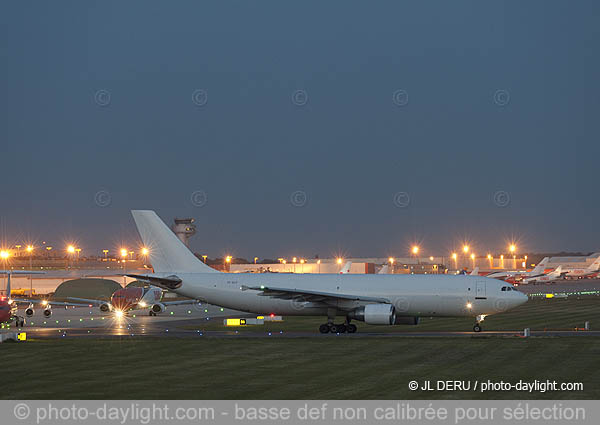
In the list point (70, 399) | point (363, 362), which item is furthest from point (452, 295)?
point (70, 399)

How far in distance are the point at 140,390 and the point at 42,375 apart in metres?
6.01

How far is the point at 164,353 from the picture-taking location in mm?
38625

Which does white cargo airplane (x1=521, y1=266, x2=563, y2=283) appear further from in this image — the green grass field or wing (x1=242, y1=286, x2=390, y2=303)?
the green grass field

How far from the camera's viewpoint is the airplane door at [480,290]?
178ft

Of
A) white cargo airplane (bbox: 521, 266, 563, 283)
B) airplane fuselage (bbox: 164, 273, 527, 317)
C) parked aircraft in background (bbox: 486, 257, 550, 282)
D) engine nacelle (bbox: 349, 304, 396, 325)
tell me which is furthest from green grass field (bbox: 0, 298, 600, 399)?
white cargo airplane (bbox: 521, 266, 563, 283)

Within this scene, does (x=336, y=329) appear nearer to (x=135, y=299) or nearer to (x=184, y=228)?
(x=135, y=299)

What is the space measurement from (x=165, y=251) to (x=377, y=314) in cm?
1582

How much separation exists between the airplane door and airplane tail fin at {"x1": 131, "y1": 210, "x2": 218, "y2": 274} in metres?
17.7

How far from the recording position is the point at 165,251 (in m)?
58.9

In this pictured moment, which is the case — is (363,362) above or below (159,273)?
below

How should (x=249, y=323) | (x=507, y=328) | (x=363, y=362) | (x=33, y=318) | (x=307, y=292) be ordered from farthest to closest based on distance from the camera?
(x=33, y=318), (x=249, y=323), (x=507, y=328), (x=307, y=292), (x=363, y=362)

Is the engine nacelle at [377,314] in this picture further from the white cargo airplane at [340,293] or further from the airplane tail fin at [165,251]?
the airplane tail fin at [165,251]

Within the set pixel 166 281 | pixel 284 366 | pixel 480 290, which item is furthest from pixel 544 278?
pixel 284 366
